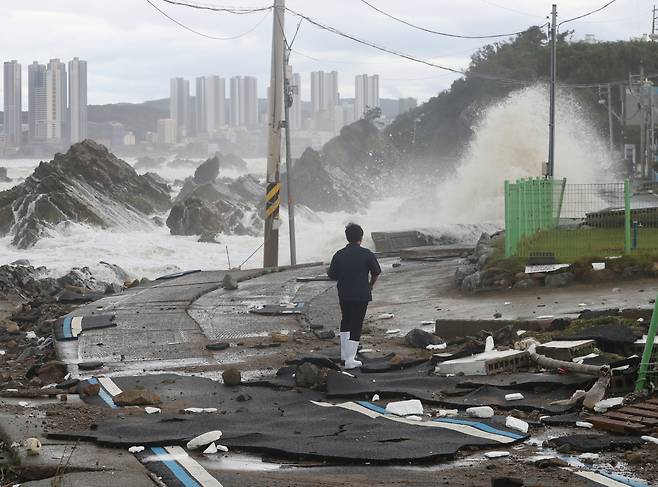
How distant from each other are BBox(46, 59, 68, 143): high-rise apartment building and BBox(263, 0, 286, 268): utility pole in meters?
90.5

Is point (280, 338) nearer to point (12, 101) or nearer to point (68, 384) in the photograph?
point (68, 384)

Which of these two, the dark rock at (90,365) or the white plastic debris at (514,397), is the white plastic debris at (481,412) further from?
the dark rock at (90,365)

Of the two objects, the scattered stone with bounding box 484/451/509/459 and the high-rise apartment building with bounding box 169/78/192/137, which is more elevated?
the high-rise apartment building with bounding box 169/78/192/137

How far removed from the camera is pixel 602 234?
22.6 meters

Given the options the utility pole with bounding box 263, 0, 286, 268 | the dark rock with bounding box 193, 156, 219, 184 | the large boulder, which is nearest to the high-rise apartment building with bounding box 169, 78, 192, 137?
the dark rock with bounding box 193, 156, 219, 184

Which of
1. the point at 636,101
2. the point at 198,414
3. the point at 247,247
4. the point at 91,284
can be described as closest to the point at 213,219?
the point at 247,247

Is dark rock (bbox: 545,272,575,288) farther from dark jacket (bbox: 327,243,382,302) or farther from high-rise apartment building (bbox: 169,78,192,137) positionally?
high-rise apartment building (bbox: 169,78,192,137)

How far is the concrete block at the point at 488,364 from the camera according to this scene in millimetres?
11594

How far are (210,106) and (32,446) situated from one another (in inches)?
7338

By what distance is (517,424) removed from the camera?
29.7 ft

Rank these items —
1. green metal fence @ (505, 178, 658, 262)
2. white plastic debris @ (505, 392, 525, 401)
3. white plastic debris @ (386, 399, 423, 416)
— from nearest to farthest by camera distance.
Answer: white plastic debris @ (386, 399, 423, 416), white plastic debris @ (505, 392, 525, 401), green metal fence @ (505, 178, 658, 262)

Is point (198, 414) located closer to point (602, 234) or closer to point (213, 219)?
point (602, 234)

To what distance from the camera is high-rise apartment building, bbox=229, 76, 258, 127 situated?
19300 cm

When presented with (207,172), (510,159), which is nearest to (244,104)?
(207,172)
